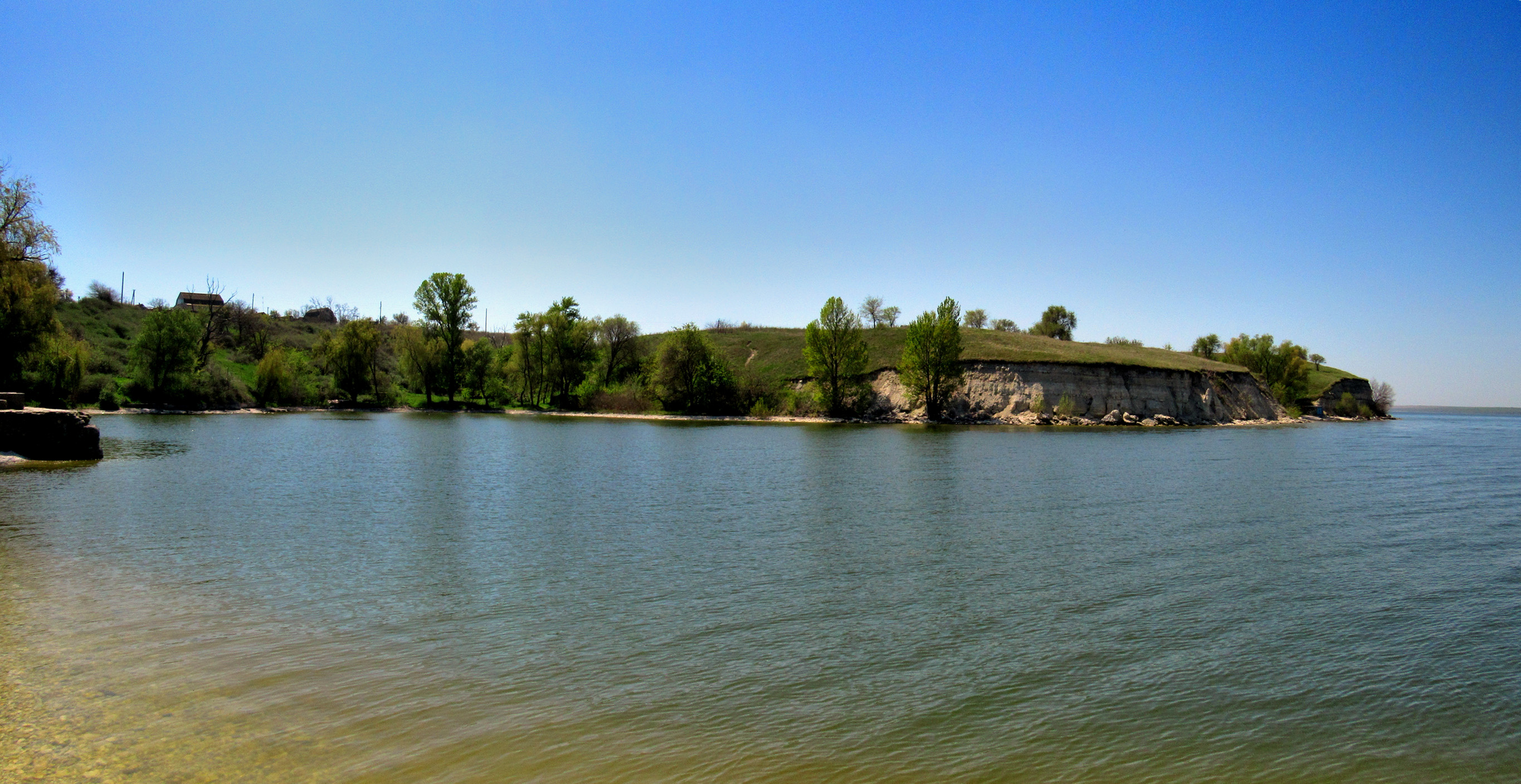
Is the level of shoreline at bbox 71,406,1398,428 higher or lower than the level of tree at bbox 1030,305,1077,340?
lower

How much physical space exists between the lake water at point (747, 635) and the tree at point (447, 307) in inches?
2694

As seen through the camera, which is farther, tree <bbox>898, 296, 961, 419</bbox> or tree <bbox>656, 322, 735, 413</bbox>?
tree <bbox>656, 322, 735, 413</bbox>

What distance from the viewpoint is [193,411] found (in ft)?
234

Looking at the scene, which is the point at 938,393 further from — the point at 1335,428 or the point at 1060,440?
the point at 1335,428

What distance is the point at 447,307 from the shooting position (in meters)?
90.1

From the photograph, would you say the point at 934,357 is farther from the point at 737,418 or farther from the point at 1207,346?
the point at 1207,346

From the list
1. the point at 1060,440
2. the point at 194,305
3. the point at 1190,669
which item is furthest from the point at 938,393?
the point at 194,305

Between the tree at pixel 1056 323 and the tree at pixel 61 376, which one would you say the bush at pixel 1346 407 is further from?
the tree at pixel 61 376

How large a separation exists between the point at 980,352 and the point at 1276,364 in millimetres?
46837

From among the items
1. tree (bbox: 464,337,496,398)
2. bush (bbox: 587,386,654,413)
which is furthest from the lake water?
tree (bbox: 464,337,496,398)

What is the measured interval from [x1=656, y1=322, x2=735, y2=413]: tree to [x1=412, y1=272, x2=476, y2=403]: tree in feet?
82.3

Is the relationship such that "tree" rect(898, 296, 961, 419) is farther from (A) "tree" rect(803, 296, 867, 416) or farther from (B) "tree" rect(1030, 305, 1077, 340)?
(B) "tree" rect(1030, 305, 1077, 340)

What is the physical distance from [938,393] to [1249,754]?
7350 centimetres

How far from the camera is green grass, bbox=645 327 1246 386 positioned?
81375mm
